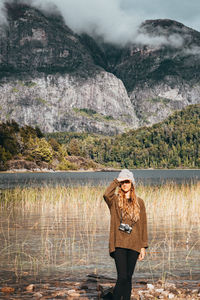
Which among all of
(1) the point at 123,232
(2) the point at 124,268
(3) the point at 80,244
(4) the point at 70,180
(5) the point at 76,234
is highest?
(4) the point at 70,180

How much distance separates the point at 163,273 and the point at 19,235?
8.52 metres

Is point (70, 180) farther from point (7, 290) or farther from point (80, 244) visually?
point (7, 290)

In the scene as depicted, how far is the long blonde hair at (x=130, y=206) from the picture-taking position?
315 inches

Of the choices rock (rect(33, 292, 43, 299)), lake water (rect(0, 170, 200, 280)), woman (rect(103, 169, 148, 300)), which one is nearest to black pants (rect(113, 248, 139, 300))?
woman (rect(103, 169, 148, 300))

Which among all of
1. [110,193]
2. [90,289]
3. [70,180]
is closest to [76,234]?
[90,289]

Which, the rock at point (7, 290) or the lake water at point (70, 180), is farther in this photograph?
the lake water at point (70, 180)

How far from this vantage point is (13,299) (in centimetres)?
996

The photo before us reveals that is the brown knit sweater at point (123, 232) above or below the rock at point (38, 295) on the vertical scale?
above

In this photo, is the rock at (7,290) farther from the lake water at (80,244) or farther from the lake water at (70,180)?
the lake water at (70,180)

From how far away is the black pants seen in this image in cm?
785

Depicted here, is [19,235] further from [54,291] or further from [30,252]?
[54,291]

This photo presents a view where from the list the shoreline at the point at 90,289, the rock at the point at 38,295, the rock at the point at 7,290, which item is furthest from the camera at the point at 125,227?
the rock at the point at 7,290

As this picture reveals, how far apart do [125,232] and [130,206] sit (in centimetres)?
49

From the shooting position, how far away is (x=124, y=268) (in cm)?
784
